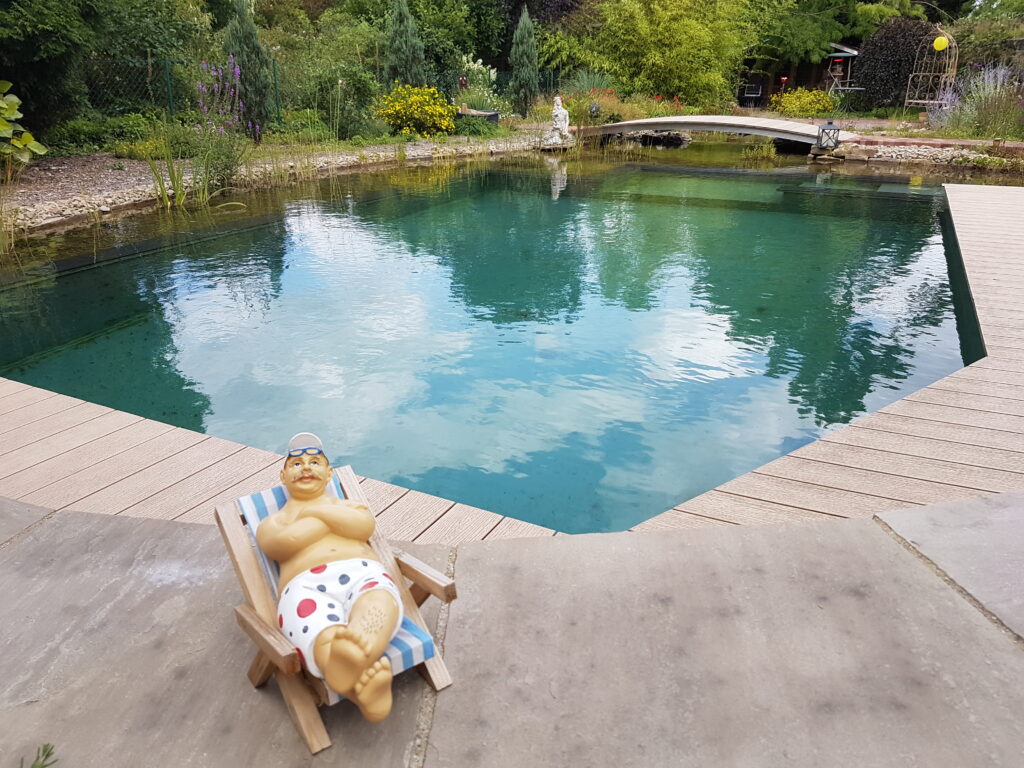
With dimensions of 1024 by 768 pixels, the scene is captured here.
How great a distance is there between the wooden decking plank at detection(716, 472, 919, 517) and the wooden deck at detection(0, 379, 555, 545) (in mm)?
793

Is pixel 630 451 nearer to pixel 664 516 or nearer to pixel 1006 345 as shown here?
pixel 664 516

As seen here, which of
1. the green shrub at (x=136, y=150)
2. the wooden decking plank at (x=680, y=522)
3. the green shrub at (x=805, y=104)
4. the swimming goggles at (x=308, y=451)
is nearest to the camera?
the swimming goggles at (x=308, y=451)

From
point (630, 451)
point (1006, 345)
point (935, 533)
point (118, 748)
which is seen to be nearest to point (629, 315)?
point (630, 451)

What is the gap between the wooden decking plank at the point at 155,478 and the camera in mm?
2414

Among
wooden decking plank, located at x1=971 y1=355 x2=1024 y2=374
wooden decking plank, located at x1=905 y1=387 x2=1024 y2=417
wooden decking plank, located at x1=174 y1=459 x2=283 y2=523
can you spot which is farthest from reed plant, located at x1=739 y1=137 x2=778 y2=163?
wooden decking plank, located at x1=174 y1=459 x2=283 y2=523

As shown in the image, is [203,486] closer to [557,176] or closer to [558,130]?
[557,176]

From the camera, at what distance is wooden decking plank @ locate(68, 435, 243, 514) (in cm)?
241

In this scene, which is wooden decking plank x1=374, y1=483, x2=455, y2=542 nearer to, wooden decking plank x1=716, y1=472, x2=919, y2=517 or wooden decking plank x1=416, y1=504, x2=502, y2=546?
wooden decking plank x1=416, y1=504, x2=502, y2=546

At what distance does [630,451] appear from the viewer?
3.74m

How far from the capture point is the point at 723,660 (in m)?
1.50

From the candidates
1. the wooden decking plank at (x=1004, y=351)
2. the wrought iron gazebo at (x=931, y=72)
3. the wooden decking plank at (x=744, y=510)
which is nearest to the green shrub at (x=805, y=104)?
the wrought iron gazebo at (x=931, y=72)

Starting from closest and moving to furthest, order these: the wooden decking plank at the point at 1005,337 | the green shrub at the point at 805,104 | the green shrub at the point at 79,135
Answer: the wooden decking plank at the point at 1005,337
the green shrub at the point at 79,135
the green shrub at the point at 805,104

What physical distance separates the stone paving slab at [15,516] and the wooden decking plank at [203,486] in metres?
0.26

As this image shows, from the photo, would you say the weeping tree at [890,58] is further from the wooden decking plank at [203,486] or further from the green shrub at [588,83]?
the wooden decking plank at [203,486]
